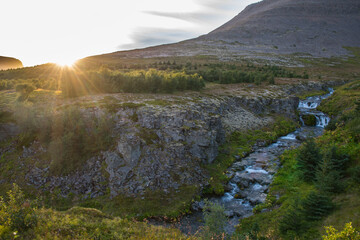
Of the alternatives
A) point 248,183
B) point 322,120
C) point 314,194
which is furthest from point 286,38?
point 314,194

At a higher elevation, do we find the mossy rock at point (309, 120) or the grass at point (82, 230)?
the grass at point (82, 230)

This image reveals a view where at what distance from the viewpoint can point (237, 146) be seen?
29.1 metres

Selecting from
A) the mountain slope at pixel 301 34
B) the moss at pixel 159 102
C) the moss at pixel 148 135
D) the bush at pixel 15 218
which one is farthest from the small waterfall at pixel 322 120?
the mountain slope at pixel 301 34

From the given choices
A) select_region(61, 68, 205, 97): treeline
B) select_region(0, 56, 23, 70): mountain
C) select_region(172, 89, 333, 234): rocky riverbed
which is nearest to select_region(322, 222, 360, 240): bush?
select_region(172, 89, 333, 234): rocky riverbed

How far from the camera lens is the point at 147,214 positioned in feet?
57.4

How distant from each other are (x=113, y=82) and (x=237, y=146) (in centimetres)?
2091

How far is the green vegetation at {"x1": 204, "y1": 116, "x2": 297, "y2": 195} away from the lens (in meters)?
22.0

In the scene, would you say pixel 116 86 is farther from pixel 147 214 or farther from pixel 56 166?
pixel 147 214

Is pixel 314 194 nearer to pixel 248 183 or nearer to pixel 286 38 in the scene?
pixel 248 183

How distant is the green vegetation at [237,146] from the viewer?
2197 centimetres

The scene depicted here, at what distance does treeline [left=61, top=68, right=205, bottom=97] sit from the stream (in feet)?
59.4

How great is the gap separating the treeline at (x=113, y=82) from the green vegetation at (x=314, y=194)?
22.1 m

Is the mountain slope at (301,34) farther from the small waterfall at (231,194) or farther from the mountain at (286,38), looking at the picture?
the small waterfall at (231,194)

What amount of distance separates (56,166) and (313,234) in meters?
20.7
